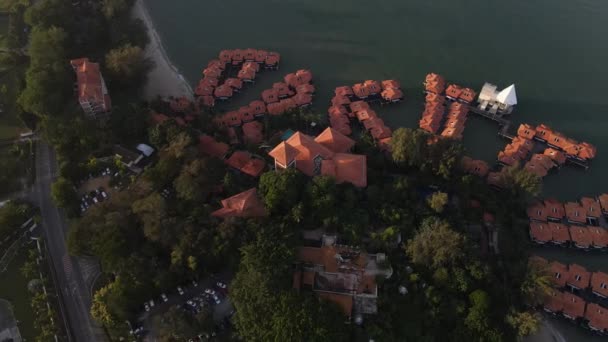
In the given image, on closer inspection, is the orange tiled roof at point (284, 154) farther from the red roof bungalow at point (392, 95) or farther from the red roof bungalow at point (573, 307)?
the red roof bungalow at point (573, 307)

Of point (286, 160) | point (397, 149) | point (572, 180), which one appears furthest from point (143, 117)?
point (572, 180)

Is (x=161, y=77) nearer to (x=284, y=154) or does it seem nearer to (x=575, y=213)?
(x=284, y=154)

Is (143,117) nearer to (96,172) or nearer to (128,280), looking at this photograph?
(96,172)

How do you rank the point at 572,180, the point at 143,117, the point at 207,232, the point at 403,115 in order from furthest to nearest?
the point at 403,115 → the point at 572,180 → the point at 143,117 → the point at 207,232

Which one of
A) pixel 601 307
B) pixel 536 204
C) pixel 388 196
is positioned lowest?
pixel 601 307

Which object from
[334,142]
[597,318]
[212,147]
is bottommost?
[597,318]

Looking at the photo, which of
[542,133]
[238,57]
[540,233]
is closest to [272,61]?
[238,57]

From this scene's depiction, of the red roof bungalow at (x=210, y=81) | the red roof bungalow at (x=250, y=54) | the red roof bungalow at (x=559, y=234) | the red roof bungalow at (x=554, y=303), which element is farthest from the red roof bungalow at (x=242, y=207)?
the red roof bungalow at (x=559, y=234)
